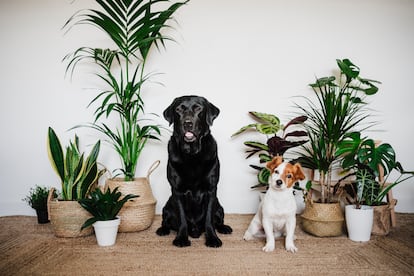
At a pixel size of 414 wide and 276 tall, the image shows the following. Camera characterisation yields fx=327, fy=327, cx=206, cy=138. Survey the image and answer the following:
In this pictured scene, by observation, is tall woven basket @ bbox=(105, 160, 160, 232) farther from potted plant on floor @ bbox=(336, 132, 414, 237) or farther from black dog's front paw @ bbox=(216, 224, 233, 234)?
potted plant on floor @ bbox=(336, 132, 414, 237)

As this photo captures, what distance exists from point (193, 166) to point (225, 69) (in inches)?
45.4

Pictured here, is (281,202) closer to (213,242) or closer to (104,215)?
(213,242)

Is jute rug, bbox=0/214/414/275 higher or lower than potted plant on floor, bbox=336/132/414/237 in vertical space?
lower

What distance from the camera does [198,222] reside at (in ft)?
7.11

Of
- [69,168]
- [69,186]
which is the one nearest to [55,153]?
[69,168]

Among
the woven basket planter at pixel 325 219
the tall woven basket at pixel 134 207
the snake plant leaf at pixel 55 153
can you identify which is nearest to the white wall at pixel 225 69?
the tall woven basket at pixel 134 207

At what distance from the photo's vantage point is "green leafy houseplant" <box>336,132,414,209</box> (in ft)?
6.66

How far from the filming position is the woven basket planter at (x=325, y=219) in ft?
7.10

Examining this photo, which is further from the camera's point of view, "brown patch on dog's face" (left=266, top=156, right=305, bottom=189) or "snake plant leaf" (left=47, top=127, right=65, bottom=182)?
"snake plant leaf" (left=47, top=127, right=65, bottom=182)

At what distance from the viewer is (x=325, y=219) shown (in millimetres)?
2162

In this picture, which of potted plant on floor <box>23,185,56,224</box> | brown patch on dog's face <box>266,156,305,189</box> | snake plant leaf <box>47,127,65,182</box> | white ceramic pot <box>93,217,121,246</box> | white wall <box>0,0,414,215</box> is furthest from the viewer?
white wall <box>0,0,414,215</box>

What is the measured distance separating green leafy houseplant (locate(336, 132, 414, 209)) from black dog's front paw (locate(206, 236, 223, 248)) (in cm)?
96

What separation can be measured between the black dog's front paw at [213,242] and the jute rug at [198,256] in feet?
0.11

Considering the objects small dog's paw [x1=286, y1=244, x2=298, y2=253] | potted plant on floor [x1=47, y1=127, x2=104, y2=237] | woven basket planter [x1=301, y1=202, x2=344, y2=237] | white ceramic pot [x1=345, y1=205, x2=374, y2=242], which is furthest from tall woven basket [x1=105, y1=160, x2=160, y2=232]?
white ceramic pot [x1=345, y1=205, x2=374, y2=242]
